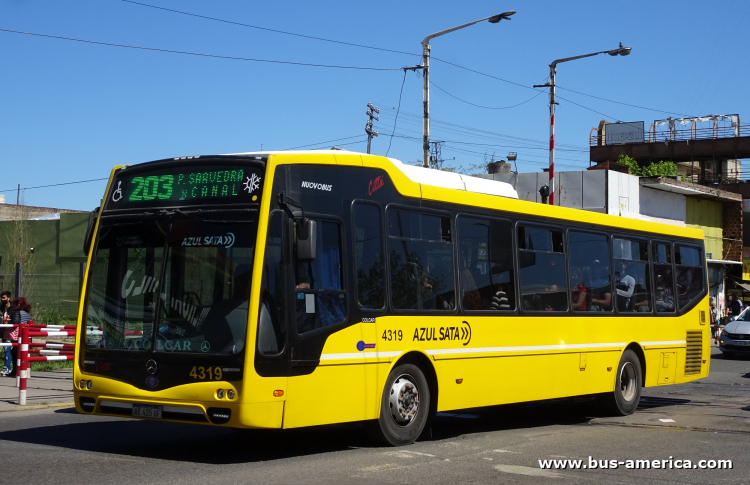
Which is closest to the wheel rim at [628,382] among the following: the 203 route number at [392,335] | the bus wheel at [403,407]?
the bus wheel at [403,407]

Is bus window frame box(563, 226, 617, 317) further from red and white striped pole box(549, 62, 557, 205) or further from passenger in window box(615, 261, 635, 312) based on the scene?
red and white striped pole box(549, 62, 557, 205)

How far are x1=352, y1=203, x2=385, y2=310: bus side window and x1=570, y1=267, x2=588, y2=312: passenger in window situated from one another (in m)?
4.32

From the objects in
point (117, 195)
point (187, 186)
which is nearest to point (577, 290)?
point (187, 186)

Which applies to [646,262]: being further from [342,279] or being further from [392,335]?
[342,279]

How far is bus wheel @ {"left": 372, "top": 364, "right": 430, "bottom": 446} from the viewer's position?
9.78 m

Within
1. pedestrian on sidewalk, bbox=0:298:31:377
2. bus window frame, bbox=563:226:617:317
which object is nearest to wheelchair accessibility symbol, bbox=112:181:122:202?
bus window frame, bbox=563:226:617:317

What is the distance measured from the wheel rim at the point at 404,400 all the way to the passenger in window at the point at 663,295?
6703mm

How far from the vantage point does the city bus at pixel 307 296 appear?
8.61 metres

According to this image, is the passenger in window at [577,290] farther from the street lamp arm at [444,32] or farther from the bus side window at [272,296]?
the street lamp arm at [444,32]

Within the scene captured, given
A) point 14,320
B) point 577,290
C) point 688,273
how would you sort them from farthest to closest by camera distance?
point 14,320, point 688,273, point 577,290

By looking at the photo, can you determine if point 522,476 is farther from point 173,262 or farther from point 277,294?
point 173,262

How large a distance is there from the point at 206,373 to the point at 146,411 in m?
0.80

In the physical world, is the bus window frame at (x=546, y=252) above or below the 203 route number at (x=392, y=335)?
above

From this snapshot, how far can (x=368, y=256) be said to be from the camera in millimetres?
9820
